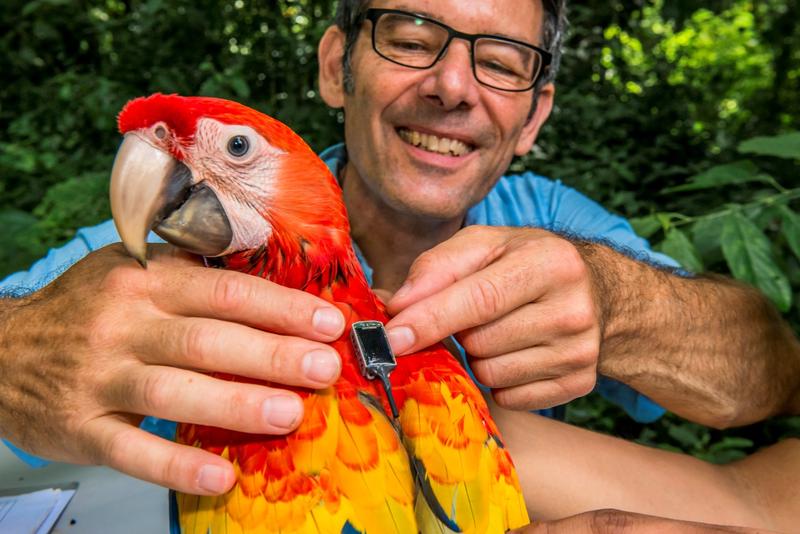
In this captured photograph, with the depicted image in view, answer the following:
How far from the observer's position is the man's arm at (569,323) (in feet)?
2.34

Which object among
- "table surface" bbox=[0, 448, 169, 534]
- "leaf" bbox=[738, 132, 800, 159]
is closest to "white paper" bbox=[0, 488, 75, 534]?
"table surface" bbox=[0, 448, 169, 534]

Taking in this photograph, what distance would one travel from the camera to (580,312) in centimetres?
76

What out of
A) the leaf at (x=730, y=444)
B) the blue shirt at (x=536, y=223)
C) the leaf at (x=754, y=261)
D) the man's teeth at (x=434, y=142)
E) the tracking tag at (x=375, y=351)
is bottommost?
the leaf at (x=730, y=444)

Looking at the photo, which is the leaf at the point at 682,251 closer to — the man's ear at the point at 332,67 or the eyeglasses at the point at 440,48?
the eyeglasses at the point at 440,48

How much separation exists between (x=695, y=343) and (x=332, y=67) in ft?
3.29

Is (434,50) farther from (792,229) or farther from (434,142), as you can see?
(792,229)

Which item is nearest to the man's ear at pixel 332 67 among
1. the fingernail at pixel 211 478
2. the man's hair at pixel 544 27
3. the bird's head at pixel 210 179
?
the man's hair at pixel 544 27

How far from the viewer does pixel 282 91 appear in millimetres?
3496

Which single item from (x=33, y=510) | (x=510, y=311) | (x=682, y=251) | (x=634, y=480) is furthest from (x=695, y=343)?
(x=33, y=510)

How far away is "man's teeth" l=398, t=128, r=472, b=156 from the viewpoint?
1229 millimetres

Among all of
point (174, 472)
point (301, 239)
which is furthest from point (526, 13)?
point (174, 472)

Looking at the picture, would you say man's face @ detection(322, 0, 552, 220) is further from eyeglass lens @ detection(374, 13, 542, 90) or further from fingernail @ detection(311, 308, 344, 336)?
fingernail @ detection(311, 308, 344, 336)

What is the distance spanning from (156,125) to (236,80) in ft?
8.41

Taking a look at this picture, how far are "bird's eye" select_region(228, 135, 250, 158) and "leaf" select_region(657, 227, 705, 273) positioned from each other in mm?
1011
